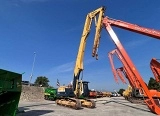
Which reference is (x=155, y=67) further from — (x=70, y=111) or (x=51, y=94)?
(x=51, y=94)

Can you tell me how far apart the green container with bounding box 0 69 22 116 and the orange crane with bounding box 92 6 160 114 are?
1393 centimetres

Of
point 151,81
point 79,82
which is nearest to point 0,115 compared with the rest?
point 79,82

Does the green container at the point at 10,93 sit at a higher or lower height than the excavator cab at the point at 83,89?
lower

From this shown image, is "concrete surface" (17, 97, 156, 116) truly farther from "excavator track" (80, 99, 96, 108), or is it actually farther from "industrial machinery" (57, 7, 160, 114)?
"industrial machinery" (57, 7, 160, 114)

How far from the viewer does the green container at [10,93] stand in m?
10.7

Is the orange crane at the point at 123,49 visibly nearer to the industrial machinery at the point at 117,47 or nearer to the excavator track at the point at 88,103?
the industrial machinery at the point at 117,47

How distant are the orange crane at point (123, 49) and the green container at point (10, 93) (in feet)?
45.7

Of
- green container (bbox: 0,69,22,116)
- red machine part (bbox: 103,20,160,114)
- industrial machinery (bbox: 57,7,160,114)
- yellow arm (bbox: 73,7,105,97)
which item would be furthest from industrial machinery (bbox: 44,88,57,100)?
green container (bbox: 0,69,22,116)

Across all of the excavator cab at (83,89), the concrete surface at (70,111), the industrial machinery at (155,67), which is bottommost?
the concrete surface at (70,111)

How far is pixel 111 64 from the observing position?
4712 centimetres

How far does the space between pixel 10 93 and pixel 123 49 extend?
1531 cm

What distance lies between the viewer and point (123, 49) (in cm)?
2433

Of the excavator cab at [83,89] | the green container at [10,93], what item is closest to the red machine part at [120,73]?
the excavator cab at [83,89]

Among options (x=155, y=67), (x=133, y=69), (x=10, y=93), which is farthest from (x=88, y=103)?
(x=10, y=93)
